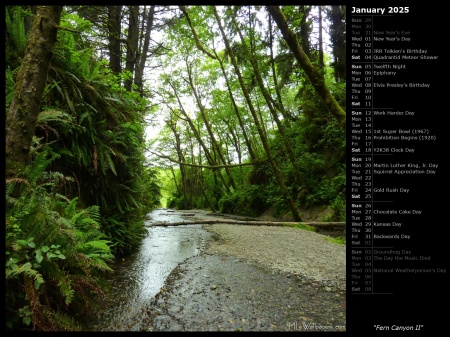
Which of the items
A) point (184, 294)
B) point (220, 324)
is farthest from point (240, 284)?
point (220, 324)

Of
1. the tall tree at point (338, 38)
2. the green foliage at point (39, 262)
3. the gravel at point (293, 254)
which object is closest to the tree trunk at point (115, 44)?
the gravel at point (293, 254)

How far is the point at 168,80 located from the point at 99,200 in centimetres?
1901

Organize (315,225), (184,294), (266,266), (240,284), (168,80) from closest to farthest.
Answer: (184,294), (240,284), (266,266), (315,225), (168,80)

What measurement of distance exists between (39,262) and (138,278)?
6.85 feet

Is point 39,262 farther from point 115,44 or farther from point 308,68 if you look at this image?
point 115,44

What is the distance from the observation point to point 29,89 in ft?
8.05

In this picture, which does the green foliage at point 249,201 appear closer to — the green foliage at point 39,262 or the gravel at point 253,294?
the gravel at point 253,294

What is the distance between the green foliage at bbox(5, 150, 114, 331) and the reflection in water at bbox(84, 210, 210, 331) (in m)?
0.29

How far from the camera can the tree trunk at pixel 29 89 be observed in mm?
2375

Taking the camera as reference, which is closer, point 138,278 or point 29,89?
point 29,89

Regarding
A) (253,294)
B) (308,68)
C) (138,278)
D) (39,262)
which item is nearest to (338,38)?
(308,68)

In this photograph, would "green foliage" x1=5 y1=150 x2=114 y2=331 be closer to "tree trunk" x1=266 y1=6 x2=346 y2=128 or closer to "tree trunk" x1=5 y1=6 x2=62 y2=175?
"tree trunk" x1=5 y1=6 x2=62 y2=175
